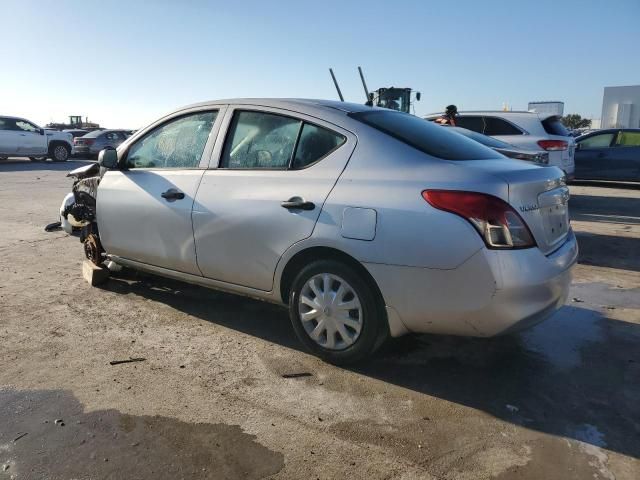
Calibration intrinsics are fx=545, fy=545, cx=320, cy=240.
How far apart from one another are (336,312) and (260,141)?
1.36 meters

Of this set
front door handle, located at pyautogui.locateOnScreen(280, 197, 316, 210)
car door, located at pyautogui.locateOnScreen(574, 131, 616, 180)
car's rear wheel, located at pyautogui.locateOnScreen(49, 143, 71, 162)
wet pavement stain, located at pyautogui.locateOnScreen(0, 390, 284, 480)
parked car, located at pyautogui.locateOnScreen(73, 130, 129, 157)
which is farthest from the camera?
parked car, located at pyautogui.locateOnScreen(73, 130, 129, 157)

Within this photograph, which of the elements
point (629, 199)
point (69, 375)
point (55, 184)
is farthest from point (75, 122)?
point (69, 375)

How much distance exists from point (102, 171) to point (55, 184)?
1065 centimetres

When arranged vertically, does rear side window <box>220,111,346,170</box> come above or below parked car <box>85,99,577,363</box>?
above

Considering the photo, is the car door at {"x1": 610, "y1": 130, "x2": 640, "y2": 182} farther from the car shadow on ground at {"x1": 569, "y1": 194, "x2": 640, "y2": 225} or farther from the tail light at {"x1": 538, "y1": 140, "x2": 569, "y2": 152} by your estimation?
the tail light at {"x1": 538, "y1": 140, "x2": 569, "y2": 152}

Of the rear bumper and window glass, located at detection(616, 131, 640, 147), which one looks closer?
the rear bumper

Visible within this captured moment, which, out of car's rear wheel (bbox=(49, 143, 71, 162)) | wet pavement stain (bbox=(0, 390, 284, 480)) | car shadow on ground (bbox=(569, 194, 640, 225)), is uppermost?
car's rear wheel (bbox=(49, 143, 71, 162))

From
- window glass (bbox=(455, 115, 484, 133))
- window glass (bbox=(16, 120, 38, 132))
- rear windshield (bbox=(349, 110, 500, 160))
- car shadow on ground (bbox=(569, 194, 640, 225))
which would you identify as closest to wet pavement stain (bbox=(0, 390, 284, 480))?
rear windshield (bbox=(349, 110, 500, 160))

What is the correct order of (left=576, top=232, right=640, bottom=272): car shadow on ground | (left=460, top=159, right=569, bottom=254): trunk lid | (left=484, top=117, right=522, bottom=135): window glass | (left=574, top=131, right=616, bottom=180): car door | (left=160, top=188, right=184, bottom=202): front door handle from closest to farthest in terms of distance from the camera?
(left=460, top=159, right=569, bottom=254): trunk lid < (left=160, top=188, right=184, bottom=202): front door handle < (left=576, top=232, right=640, bottom=272): car shadow on ground < (left=484, top=117, right=522, bottom=135): window glass < (left=574, top=131, right=616, bottom=180): car door

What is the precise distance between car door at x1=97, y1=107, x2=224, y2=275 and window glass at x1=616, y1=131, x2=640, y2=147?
1254cm

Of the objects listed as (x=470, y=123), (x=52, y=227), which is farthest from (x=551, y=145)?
(x=52, y=227)

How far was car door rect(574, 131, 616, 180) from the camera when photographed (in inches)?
535

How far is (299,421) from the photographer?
9.53 ft

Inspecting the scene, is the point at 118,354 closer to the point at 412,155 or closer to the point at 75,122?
the point at 412,155
